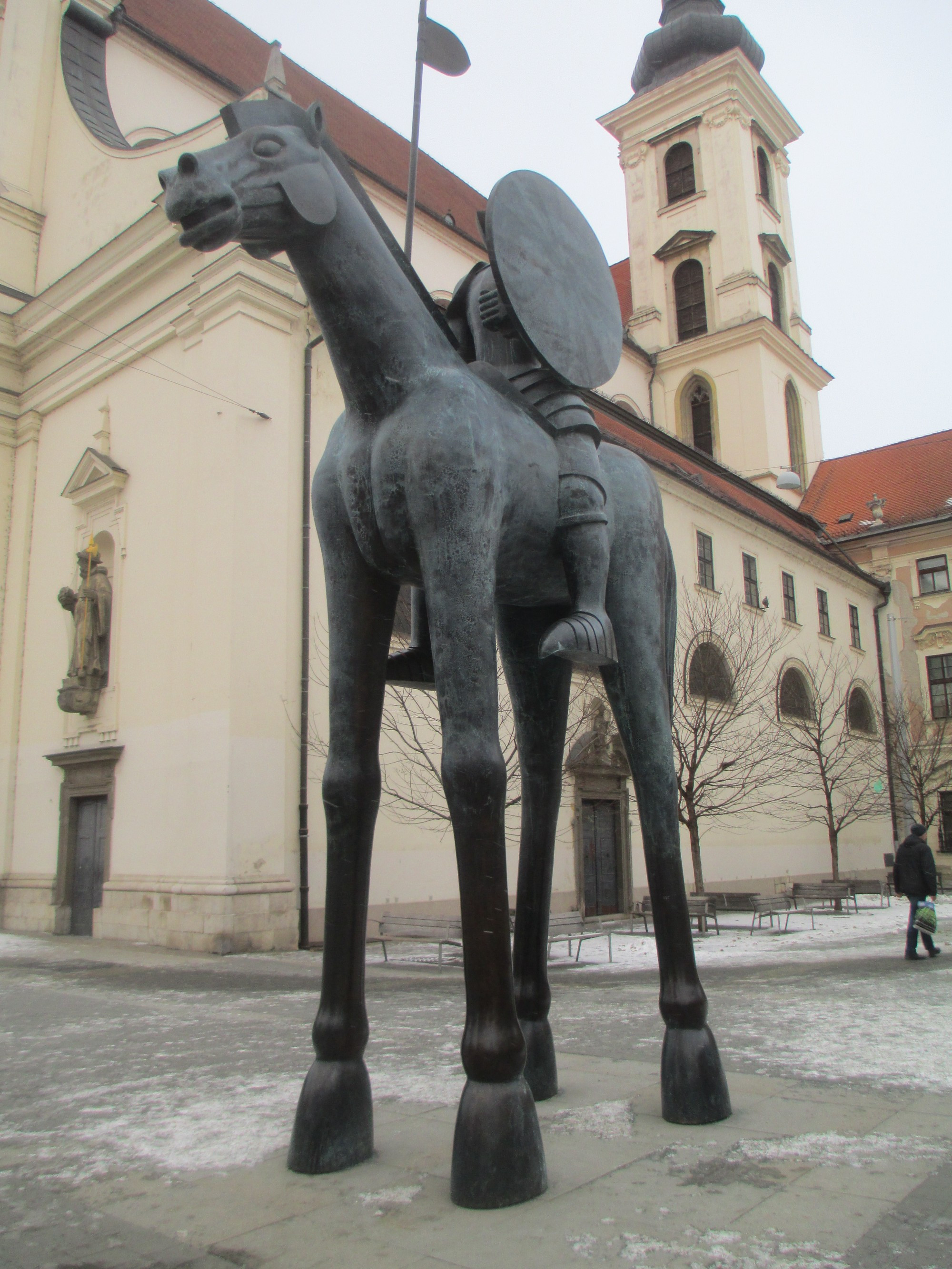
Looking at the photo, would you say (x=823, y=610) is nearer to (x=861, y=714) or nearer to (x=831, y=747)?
(x=861, y=714)

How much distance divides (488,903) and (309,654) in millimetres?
12802

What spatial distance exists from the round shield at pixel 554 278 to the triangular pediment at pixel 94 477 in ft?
48.3

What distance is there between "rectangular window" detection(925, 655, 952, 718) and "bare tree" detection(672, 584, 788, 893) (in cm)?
1090

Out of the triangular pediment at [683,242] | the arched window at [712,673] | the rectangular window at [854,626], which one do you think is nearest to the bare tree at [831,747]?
the rectangular window at [854,626]

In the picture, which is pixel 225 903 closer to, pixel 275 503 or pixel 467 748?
pixel 275 503

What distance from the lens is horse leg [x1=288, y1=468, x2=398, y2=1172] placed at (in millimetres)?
3555

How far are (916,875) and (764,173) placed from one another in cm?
3629

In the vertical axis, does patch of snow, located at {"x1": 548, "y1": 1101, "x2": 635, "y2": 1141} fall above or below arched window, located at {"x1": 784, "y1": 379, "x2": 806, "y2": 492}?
below

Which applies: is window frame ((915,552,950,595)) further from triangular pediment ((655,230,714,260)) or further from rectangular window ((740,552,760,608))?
triangular pediment ((655,230,714,260))

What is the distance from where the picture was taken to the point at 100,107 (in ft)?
69.7

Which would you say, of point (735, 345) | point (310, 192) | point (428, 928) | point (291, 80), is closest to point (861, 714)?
point (735, 345)

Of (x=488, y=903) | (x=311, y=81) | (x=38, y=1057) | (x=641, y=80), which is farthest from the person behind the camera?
(x=641, y=80)

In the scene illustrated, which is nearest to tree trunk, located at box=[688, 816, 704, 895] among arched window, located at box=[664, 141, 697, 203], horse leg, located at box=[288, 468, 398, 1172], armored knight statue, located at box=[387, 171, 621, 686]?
armored knight statue, located at box=[387, 171, 621, 686]

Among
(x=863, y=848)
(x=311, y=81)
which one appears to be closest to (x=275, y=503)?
(x=311, y=81)
